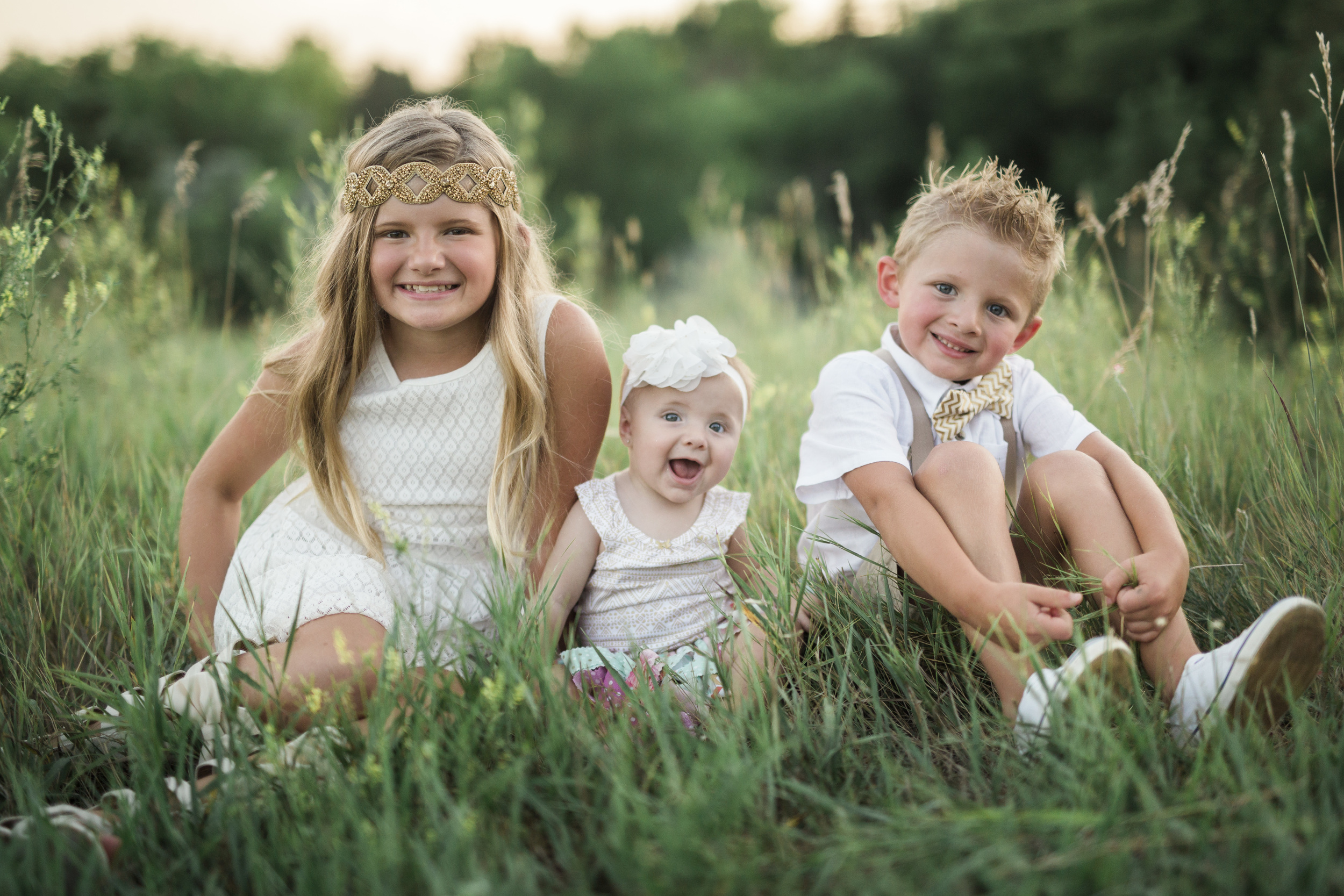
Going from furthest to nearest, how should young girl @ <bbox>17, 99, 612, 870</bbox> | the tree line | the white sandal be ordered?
the tree line, young girl @ <bbox>17, 99, 612, 870</bbox>, the white sandal

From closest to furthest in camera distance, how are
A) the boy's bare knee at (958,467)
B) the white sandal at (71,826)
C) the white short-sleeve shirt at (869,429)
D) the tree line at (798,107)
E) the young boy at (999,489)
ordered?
the white sandal at (71,826), the young boy at (999,489), the boy's bare knee at (958,467), the white short-sleeve shirt at (869,429), the tree line at (798,107)

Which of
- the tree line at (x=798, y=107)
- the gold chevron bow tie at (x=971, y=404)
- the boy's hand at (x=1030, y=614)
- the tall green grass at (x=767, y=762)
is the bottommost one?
the tall green grass at (x=767, y=762)

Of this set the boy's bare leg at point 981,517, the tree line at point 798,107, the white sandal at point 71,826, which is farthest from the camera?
the tree line at point 798,107

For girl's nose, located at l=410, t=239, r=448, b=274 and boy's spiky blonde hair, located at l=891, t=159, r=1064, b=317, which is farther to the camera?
girl's nose, located at l=410, t=239, r=448, b=274

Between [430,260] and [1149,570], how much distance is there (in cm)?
172

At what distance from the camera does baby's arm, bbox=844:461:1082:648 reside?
162 centimetres

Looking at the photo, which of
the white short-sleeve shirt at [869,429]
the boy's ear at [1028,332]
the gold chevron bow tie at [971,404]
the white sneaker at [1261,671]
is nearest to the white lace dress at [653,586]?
the white short-sleeve shirt at [869,429]

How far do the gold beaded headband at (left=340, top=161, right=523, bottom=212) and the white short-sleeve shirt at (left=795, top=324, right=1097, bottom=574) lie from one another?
0.96 meters

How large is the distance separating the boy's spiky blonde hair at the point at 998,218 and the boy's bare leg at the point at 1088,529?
0.40 metres

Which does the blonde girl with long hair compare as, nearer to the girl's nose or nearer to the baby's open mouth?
the girl's nose

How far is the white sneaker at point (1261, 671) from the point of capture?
151cm

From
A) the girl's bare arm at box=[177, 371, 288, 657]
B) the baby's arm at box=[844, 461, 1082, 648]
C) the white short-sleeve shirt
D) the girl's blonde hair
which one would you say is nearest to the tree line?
the girl's bare arm at box=[177, 371, 288, 657]

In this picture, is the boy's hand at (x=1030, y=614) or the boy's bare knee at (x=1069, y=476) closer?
the boy's hand at (x=1030, y=614)

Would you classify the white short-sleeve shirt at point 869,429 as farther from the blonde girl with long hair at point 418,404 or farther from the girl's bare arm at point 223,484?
the girl's bare arm at point 223,484
